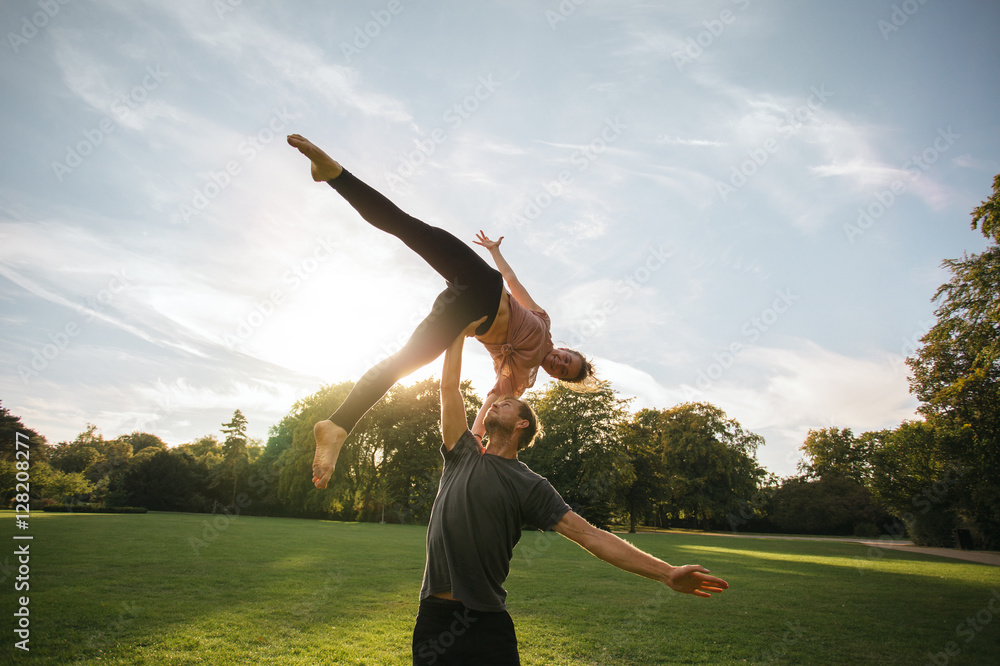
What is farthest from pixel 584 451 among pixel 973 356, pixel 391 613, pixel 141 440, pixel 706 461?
pixel 141 440

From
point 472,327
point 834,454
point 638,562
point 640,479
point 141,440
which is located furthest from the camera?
point 141,440

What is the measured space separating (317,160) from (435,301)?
1.04 meters

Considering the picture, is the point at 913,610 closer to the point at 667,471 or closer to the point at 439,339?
the point at 439,339

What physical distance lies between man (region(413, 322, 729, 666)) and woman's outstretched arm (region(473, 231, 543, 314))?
116 cm

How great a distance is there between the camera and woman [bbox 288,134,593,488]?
2.86m

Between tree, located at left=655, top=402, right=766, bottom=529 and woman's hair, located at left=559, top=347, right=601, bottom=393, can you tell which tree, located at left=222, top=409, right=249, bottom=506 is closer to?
tree, located at left=655, top=402, right=766, bottom=529

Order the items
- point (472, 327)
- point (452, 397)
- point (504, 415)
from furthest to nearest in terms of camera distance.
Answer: point (472, 327) → point (504, 415) → point (452, 397)

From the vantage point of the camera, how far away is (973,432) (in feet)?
64.1

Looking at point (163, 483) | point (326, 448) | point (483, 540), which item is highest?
point (326, 448)

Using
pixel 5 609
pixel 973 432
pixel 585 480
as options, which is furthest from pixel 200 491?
pixel 973 432

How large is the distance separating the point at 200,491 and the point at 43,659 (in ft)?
152

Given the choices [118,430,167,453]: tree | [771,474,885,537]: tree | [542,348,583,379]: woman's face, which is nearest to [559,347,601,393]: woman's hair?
[542,348,583,379]: woman's face

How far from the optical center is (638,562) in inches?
102

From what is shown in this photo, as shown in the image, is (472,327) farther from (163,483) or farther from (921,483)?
(163,483)
